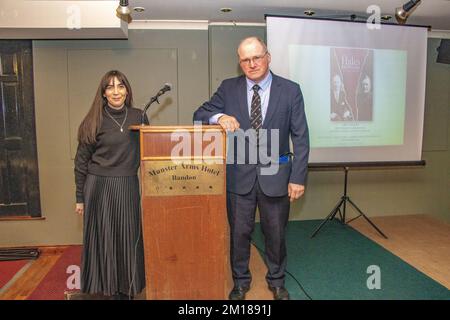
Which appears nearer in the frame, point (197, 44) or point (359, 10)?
point (359, 10)

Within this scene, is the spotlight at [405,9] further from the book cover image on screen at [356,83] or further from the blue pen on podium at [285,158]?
the blue pen on podium at [285,158]

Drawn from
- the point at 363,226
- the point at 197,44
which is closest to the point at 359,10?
the point at 197,44

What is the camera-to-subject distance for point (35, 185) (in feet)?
12.1

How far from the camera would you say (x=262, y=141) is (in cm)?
223

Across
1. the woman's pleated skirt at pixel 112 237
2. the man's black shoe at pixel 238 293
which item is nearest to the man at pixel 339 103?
the man's black shoe at pixel 238 293

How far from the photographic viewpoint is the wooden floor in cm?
275

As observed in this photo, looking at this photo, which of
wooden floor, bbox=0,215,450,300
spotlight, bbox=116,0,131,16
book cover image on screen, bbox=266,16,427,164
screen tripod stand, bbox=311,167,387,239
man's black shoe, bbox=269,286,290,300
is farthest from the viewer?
screen tripod stand, bbox=311,167,387,239

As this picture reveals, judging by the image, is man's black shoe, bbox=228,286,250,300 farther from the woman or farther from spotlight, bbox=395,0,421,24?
spotlight, bbox=395,0,421,24

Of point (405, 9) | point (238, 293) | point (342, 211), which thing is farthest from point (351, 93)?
point (238, 293)

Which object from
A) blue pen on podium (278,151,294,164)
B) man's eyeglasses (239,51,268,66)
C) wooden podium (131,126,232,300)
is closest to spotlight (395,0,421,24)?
man's eyeglasses (239,51,268,66)

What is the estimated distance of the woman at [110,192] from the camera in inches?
85.0

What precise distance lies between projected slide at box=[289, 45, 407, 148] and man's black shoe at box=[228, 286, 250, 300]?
5.81 feet
